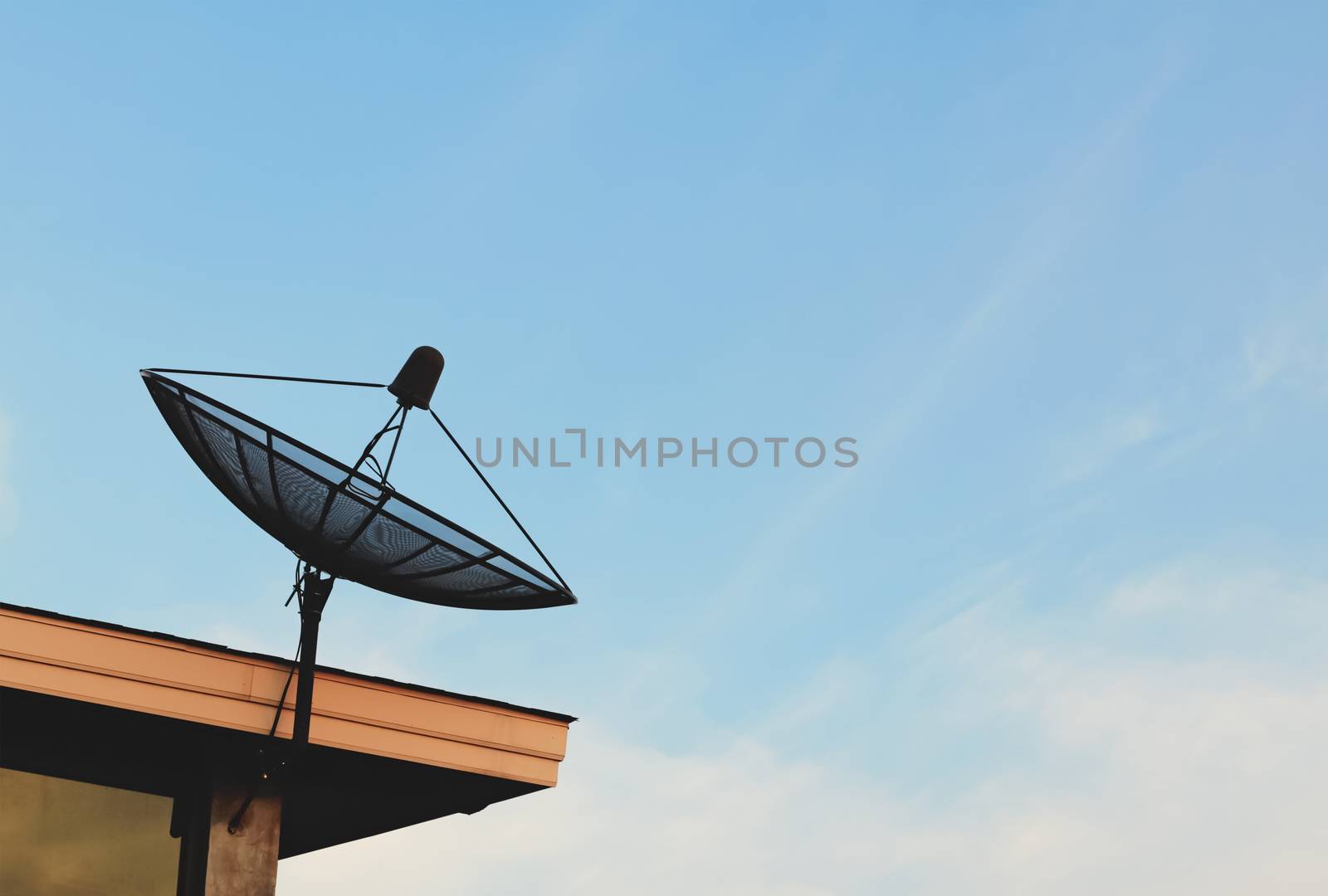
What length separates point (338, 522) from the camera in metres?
9.59

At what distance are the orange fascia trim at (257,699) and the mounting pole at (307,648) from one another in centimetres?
27

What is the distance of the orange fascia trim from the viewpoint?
8.79 metres

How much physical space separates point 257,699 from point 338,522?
131cm

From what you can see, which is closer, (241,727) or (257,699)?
(241,727)

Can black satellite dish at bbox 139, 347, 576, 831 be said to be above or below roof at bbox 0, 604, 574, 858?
above

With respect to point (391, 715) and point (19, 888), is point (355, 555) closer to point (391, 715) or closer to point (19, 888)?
point (391, 715)

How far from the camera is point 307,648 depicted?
9.36 m

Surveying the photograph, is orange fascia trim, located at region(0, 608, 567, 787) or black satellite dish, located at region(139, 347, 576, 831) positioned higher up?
black satellite dish, located at region(139, 347, 576, 831)

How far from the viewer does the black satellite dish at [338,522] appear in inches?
361

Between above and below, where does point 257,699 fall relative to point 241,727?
above

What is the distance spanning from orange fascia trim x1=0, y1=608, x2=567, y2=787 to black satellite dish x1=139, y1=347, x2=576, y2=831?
26 cm

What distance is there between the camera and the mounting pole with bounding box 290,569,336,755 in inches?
361

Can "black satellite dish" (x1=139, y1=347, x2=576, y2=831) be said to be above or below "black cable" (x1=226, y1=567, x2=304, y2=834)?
above

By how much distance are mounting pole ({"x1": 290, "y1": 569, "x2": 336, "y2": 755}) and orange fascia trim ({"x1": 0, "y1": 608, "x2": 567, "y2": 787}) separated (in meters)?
0.27
